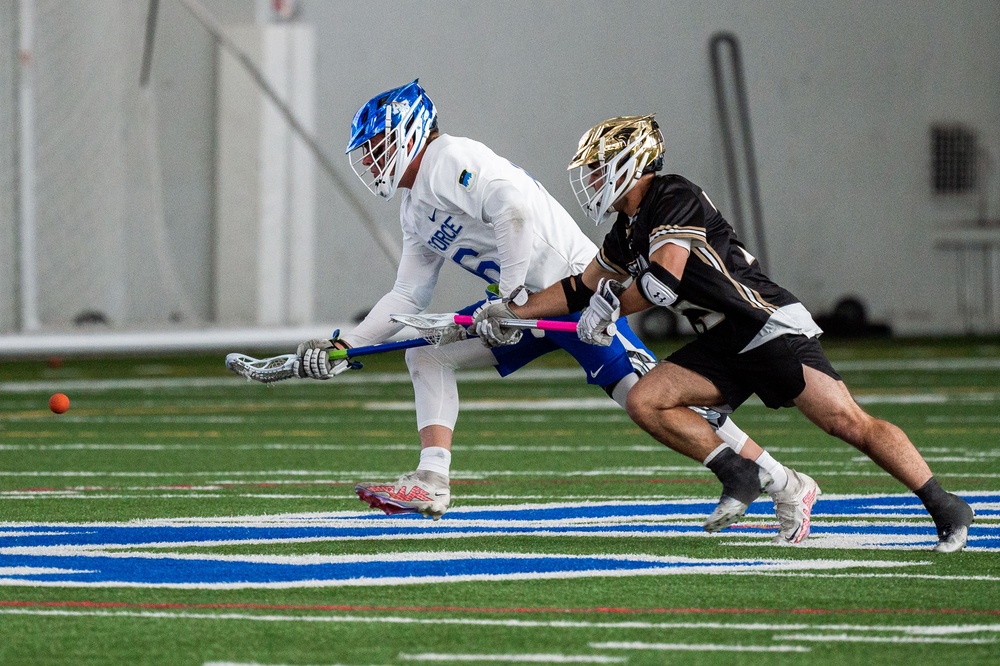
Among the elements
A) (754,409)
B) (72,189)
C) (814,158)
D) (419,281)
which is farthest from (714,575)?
(814,158)

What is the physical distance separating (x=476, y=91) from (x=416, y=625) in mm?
21387

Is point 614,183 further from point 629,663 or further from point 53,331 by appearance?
point 53,331

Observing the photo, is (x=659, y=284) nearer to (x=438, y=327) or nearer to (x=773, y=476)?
(x=773, y=476)

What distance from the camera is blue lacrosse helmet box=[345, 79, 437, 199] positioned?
22.8 ft

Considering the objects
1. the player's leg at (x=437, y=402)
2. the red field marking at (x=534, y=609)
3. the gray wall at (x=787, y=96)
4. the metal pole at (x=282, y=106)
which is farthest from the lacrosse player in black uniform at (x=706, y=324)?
the gray wall at (x=787, y=96)

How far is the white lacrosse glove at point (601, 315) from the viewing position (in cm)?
642

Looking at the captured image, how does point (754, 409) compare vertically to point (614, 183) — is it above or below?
below

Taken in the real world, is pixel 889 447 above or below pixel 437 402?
below

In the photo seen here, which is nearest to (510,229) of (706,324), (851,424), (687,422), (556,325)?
(556,325)

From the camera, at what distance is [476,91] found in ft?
84.6

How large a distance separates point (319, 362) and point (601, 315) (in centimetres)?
124

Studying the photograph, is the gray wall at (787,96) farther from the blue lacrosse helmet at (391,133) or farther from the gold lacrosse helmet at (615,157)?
the gold lacrosse helmet at (615,157)

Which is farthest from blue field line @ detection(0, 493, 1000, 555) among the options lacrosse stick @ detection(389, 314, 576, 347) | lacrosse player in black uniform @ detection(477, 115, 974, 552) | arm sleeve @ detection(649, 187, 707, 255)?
arm sleeve @ detection(649, 187, 707, 255)

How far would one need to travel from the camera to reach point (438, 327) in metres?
6.92
